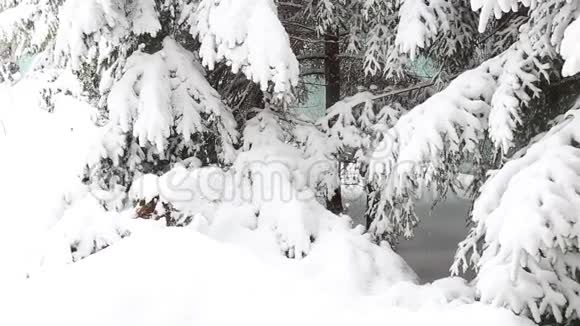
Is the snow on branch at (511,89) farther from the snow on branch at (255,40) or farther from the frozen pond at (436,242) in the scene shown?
the frozen pond at (436,242)

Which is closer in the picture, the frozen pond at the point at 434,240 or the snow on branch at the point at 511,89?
the snow on branch at the point at 511,89

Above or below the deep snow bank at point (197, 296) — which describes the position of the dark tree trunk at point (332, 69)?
above

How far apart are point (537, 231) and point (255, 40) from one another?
10.6 feet

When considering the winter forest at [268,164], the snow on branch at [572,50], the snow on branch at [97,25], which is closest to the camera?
the snow on branch at [572,50]

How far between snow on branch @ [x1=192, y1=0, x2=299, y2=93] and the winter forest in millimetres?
20

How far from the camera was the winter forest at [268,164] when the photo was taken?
12.8ft

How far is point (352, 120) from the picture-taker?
294 inches

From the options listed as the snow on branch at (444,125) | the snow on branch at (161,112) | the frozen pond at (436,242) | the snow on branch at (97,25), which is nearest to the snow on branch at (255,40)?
the snow on branch at (161,112)

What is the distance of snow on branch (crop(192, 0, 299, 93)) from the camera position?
550cm

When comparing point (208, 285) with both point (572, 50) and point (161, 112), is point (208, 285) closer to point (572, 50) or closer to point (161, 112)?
point (161, 112)

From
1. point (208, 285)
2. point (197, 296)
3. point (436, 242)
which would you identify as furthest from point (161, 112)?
point (436, 242)

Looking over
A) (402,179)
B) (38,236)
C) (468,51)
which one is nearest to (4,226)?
(38,236)

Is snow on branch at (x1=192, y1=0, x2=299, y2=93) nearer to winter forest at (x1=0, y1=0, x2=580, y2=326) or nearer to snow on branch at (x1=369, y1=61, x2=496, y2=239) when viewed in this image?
winter forest at (x1=0, y1=0, x2=580, y2=326)

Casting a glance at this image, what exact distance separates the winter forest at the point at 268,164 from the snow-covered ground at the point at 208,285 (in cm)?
2
